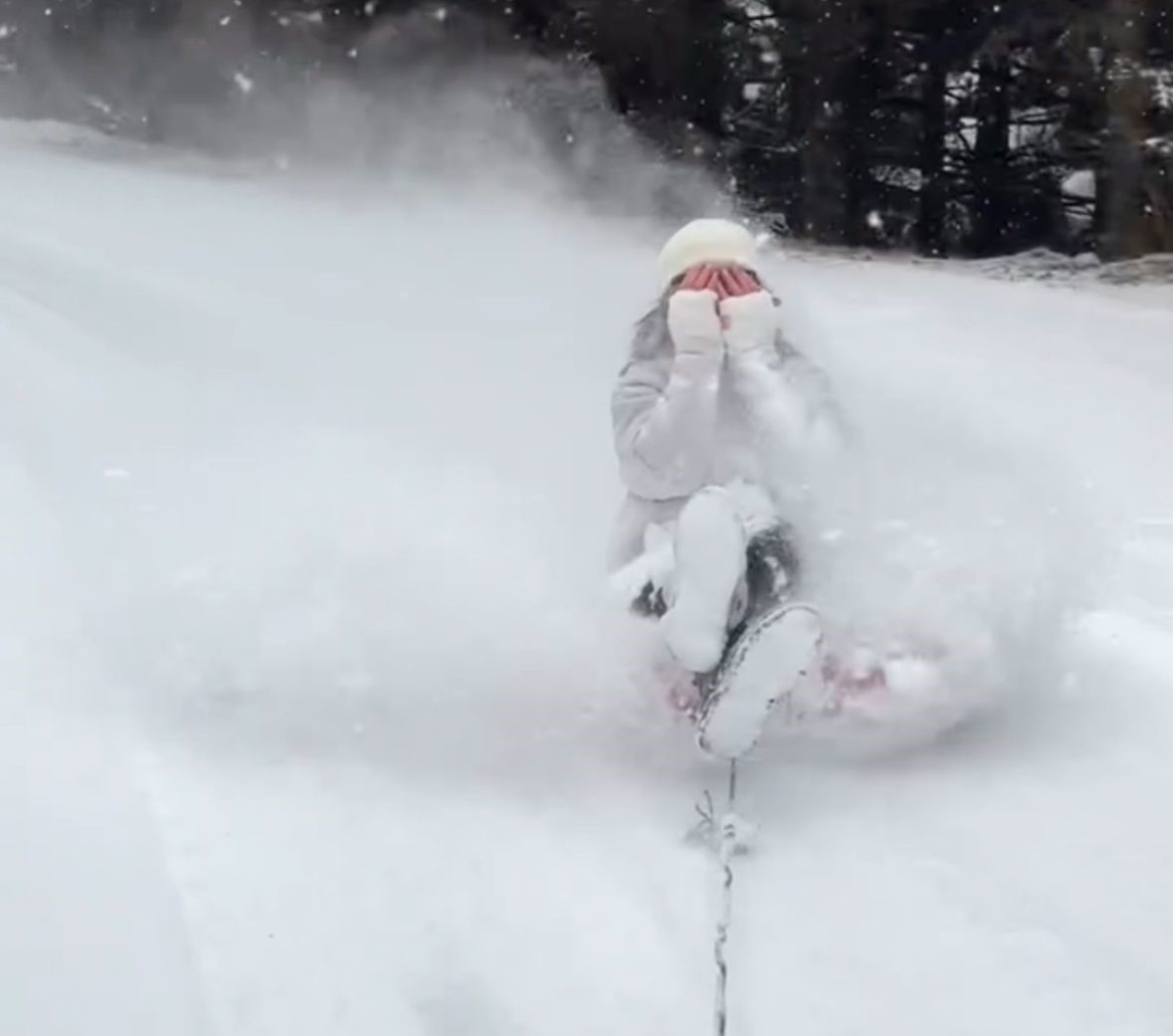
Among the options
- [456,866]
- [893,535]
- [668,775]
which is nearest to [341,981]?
[456,866]

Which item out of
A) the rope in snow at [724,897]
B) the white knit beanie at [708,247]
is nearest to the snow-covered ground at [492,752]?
the rope in snow at [724,897]

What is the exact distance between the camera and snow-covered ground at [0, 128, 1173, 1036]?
3.45 meters

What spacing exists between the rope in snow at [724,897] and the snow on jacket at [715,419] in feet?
2.60

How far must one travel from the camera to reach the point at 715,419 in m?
4.77

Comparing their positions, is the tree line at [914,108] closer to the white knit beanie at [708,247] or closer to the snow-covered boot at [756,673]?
the white knit beanie at [708,247]

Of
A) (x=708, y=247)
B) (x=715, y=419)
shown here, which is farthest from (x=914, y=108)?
(x=715, y=419)

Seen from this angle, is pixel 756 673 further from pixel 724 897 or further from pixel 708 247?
pixel 708 247

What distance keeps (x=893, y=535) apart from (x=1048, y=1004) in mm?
1870

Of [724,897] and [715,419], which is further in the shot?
[715,419]

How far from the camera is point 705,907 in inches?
147

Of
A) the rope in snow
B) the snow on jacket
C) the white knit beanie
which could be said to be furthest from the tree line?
the rope in snow

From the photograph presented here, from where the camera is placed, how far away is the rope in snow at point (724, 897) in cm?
327

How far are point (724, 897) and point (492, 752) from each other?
101 cm

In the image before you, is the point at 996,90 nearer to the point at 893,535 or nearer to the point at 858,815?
the point at 893,535
